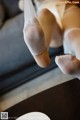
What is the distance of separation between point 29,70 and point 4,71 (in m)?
0.15

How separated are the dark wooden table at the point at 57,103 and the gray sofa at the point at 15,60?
43cm

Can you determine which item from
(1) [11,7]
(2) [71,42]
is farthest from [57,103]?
(1) [11,7]

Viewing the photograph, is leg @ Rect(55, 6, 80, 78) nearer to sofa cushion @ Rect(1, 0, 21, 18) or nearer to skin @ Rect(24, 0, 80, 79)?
skin @ Rect(24, 0, 80, 79)

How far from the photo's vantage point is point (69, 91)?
80 centimetres

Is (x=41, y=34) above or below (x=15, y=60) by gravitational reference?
above

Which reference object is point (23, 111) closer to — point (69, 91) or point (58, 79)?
point (69, 91)

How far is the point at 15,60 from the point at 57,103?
50cm

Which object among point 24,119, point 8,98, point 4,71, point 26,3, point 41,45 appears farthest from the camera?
point 8,98

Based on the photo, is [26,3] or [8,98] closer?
[26,3]

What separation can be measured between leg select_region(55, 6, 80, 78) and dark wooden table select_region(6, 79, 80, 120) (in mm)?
79


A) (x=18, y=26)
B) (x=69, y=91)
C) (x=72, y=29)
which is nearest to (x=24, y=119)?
(x=69, y=91)

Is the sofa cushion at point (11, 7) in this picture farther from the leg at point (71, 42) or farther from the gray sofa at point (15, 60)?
the leg at point (71, 42)

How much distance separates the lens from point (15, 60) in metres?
1.22

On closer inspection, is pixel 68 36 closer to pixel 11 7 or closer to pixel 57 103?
pixel 57 103
